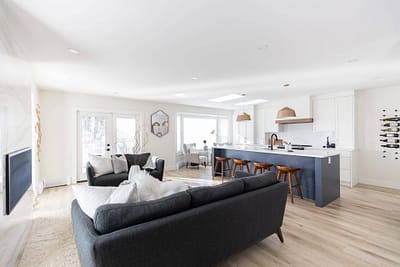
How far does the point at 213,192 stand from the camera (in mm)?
1910

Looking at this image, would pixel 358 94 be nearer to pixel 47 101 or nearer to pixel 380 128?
pixel 380 128

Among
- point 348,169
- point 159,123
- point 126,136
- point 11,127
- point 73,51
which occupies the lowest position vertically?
point 348,169

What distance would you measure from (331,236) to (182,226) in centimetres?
217

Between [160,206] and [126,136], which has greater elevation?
[126,136]

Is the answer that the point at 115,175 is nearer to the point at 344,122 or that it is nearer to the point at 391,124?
the point at 344,122

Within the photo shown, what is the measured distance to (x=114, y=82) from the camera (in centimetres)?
430

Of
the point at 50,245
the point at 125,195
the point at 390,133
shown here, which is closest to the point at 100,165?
the point at 50,245

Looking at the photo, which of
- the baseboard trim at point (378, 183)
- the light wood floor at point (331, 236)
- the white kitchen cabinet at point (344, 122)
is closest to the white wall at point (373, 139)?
the baseboard trim at point (378, 183)

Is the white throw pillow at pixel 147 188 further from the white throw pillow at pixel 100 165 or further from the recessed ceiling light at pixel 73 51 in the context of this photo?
the white throw pillow at pixel 100 165

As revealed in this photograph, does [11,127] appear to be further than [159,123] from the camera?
No

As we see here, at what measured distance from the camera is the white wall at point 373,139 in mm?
4898

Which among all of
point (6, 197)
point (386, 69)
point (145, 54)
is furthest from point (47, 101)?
point (386, 69)

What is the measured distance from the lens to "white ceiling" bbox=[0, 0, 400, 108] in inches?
70.8

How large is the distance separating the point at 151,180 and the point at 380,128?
5839 mm
